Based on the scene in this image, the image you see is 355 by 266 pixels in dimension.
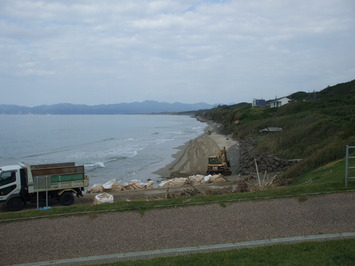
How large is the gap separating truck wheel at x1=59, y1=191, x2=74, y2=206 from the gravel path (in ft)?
22.2

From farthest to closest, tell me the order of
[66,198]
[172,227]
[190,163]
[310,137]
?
1. [190,163]
2. [310,137]
3. [66,198]
4. [172,227]

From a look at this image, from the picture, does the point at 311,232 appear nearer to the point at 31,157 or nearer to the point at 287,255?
the point at 287,255

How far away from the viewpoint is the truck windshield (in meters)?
15.5

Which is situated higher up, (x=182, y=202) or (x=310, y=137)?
(x=310, y=137)

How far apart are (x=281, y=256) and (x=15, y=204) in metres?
13.2

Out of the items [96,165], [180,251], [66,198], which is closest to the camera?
[180,251]

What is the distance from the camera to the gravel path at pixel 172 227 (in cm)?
820

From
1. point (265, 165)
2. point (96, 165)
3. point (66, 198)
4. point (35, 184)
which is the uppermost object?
point (35, 184)

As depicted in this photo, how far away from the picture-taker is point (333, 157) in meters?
19.7

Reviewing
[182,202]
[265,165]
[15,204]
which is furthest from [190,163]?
[182,202]

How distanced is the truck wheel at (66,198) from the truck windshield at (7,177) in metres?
2.38

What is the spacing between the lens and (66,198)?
54.8 ft

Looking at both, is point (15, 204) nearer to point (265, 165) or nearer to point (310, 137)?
point (265, 165)

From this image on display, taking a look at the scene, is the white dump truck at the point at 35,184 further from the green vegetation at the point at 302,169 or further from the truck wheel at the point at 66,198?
the green vegetation at the point at 302,169
